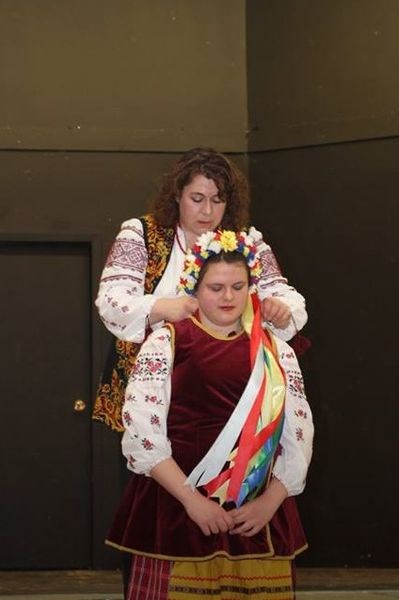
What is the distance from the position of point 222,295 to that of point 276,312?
→ 6.8 inches

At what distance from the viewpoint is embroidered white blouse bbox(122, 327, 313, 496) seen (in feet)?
8.12

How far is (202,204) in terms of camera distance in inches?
113

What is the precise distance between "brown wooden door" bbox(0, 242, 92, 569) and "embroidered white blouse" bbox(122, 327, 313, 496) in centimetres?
298

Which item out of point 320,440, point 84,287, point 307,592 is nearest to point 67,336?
point 84,287

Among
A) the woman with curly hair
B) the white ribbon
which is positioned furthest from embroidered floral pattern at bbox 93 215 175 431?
the white ribbon

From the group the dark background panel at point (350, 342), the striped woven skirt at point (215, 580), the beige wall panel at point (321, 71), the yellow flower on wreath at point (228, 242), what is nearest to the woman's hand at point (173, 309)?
the yellow flower on wreath at point (228, 242)

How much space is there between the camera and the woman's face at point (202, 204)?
2.87 m

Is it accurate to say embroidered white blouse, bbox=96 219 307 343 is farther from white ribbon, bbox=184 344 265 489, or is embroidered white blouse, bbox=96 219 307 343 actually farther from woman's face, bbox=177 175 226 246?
white ribbon, bbox=184 344 265 489

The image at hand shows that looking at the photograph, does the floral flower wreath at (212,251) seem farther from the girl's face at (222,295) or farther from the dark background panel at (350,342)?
the dark background panel at (350,342)

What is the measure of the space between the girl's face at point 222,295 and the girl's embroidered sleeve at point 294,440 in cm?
17

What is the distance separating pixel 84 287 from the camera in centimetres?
554

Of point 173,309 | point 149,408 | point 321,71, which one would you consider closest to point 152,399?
point 149,408

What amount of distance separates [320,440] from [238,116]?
1.62m

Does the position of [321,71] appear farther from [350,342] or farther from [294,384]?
[294,384]
